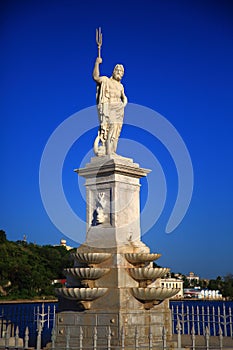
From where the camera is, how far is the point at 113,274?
42.7ft

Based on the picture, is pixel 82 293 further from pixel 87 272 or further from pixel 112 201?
pixel 112 201

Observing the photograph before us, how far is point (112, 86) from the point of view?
15.4 metres

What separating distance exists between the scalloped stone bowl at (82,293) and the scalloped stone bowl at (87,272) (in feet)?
1.31

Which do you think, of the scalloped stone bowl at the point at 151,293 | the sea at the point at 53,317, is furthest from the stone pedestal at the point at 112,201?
the sea at the point at 53,317

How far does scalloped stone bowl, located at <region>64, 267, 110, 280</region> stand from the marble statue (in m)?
3.69

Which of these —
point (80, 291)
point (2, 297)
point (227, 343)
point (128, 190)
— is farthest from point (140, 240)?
point (2, 297)

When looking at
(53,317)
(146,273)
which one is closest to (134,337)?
(146,273)

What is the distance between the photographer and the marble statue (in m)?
15.0

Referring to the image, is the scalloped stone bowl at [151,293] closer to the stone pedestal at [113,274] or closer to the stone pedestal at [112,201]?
the stone pedestal at [113,274]

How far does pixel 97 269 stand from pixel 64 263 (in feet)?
198

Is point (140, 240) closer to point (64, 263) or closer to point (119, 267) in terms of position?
point (119, 267)

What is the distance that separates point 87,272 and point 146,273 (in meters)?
1.55

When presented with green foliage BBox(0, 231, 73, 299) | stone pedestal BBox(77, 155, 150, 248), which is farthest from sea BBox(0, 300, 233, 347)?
green foliage BBox(0, 231, 73, 299)

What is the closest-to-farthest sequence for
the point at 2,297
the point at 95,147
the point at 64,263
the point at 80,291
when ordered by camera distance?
the point at 80,291 → the point at 95,147 → the point at 2,297 → the point at 64,263
